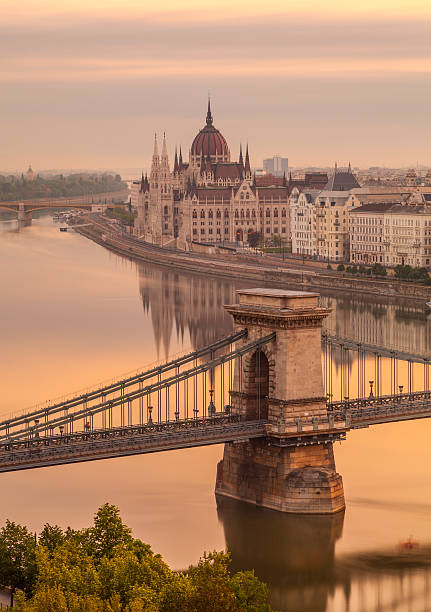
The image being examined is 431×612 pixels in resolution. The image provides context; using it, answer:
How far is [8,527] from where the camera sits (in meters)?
26.3

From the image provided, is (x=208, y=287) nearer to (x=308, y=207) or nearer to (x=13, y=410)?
(x=308, y=207)

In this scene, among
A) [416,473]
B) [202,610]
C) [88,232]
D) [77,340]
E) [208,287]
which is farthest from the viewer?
[88,232]

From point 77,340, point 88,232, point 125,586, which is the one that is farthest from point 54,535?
point 88,232

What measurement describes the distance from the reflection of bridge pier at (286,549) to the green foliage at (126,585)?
3524 mm

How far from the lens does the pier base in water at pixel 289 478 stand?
102ft

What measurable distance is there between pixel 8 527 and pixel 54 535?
2.44 ft

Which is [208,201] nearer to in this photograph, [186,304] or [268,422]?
[186,304]

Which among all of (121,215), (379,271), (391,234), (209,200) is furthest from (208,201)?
(379,271)

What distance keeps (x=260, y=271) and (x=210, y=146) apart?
55240mm

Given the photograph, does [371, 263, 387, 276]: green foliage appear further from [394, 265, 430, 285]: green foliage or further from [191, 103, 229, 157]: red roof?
[191, 103, 229, 157]: red roof

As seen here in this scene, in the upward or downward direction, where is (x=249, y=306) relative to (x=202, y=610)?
upward

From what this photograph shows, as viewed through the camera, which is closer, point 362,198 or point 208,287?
point 208,287

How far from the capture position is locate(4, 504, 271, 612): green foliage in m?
22.3

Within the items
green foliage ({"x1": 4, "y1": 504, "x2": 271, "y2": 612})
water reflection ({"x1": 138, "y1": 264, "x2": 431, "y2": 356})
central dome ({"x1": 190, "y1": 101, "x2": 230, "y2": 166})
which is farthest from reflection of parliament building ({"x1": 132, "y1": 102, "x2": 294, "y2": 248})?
green foliage ({"x1": 4, "y1": 504, "x2": 271, "y2": 612})
